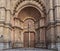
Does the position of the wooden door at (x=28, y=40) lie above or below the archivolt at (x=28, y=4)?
below

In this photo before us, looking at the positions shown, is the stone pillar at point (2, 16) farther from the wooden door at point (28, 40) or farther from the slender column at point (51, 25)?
the wooden door at point (28, 40)

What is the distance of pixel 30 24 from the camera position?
A: 2769 cm

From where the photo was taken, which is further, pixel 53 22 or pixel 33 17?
pixel 33 17

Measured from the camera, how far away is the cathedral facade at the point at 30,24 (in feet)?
68.7

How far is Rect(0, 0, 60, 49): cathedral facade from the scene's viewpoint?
68.7ft

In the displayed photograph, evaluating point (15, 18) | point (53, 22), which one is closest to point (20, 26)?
point (15, 18)

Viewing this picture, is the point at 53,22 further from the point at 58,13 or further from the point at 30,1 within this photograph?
the point at 30,1

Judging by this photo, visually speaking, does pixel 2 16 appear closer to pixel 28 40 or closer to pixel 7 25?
pixel 7 25

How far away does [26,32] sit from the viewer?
27.2 m

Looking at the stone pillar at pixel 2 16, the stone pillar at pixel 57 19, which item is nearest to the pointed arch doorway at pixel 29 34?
the stone pillar at pixel 2 16

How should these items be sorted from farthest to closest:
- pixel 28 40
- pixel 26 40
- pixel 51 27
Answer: pixel 28 40, pixel 26 40, pixel 51 27

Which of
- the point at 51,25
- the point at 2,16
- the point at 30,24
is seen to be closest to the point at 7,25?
the point at 2,16

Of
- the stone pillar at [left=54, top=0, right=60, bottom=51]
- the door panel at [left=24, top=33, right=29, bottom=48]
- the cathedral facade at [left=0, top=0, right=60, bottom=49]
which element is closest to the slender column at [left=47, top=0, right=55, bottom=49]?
the cathedral facade at [left=0, top=0, right=60, bottom=49]

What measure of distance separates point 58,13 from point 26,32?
861 cm
